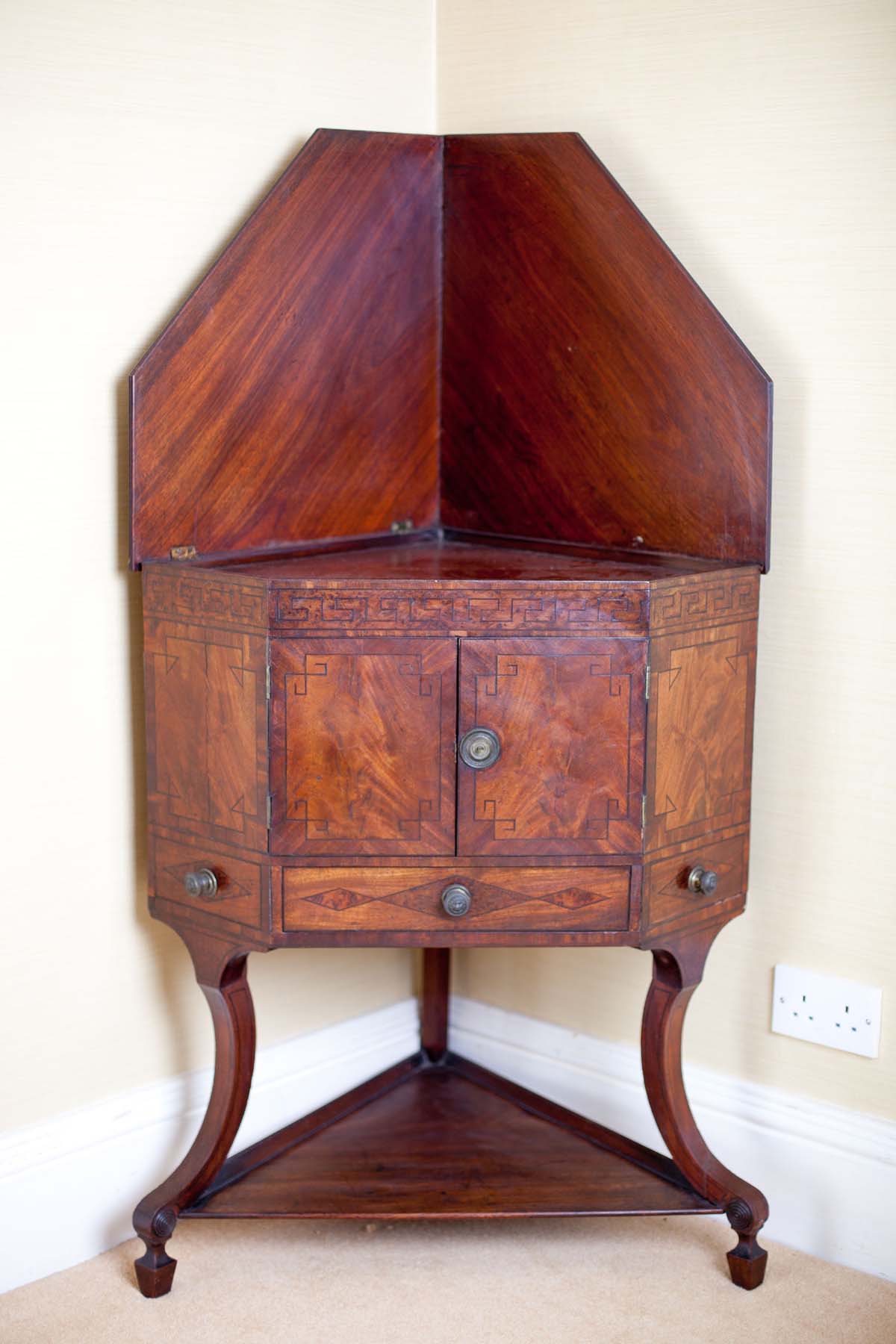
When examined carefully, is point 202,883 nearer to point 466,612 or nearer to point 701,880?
point 466,612

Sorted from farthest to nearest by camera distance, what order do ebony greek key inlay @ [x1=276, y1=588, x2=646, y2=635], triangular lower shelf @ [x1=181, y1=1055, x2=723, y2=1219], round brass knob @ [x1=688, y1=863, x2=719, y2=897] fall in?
1. triangular lower shelf @ [x1=181, y1=1055, x2=723, y2=1219]
2. round brass knob @ [x1=688, y1=863, x2=719, y2=897]
3. ebony greek key inlay @ [x1=276, y1=588, x2=646, y2=635]

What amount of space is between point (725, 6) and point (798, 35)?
0.37ft

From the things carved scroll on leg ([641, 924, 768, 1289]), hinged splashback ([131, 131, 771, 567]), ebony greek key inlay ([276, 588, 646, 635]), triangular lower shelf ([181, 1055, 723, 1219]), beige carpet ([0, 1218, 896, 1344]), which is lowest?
beige carpet ([0, 1218, 896, 1344])

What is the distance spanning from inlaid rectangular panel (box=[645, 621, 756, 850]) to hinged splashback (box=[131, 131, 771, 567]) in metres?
0.18

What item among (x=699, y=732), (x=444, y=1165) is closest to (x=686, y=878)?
(x=699, y=732)

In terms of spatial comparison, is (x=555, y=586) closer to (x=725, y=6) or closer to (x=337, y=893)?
(x=337, y=893)

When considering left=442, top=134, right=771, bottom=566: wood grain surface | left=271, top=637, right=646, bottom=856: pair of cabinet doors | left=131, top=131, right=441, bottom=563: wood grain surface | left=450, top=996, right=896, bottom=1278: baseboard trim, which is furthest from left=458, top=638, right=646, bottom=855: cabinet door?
left=450, top=996, right=896, bottom=1278: baseboard trim

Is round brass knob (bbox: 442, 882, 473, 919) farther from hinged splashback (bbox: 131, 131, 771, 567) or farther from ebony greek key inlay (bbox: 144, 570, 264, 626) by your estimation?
hinged splashback (bbox: 131, 131, 771, 567)

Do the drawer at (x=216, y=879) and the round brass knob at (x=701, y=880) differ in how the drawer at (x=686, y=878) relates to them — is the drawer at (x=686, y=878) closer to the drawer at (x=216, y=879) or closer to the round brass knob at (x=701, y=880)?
the round brass knob at (x=701, y=880)

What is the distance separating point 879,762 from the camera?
1.85 meters

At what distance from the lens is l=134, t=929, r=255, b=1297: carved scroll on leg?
1798 millimetres

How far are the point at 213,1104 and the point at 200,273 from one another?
1.09 m

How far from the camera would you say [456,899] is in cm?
168

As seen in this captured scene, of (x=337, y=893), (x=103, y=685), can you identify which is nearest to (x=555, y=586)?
(x=337, y=893)
